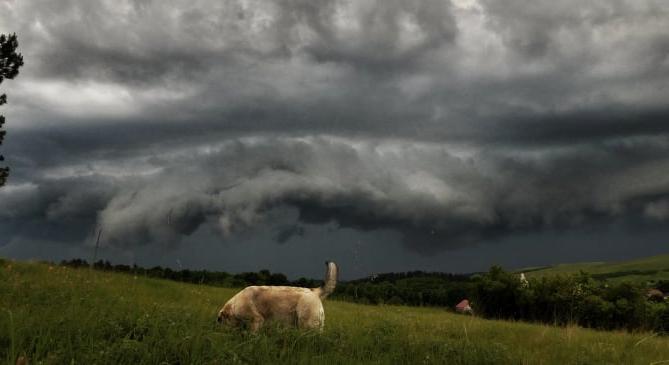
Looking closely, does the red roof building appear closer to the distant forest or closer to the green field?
the distant forest

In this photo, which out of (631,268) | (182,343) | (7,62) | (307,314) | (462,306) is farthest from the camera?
(631,268)

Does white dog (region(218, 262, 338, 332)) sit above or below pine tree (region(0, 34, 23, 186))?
below

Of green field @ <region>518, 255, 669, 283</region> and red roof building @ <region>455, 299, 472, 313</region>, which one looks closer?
red roof building @ <region>455, 299, 472, 313</region>

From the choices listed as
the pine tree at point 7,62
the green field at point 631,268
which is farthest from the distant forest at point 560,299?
the green field at point 631,268

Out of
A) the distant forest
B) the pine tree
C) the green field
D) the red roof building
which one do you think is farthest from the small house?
the green field

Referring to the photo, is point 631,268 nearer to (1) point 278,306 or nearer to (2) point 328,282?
(2) point 328,282

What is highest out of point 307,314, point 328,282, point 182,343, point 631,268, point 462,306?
point 631,268

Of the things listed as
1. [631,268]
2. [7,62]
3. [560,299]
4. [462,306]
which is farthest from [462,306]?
[631,268]

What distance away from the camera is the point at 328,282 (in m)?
→ 8.34

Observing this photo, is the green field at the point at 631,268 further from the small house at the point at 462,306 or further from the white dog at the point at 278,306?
the white dog at the point at 278,306

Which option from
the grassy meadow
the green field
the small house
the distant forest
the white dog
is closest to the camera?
the grassy meadow

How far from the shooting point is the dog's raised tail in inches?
327

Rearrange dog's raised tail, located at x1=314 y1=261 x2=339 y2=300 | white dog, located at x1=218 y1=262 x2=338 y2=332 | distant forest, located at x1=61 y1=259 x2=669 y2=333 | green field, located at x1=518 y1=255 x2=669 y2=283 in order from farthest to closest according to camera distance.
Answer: green field, located at x1=518 y1=255 x2=669 y2=283
distant forest, located at x1=61 y1=259 x2=669 y2=333
dog's raised tail, located at x1=314 y1=261 x2=339 y2=300
white dog, located at x1=218 y1=262 x2=338 y2=332

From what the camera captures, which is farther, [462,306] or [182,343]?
[462,306]
